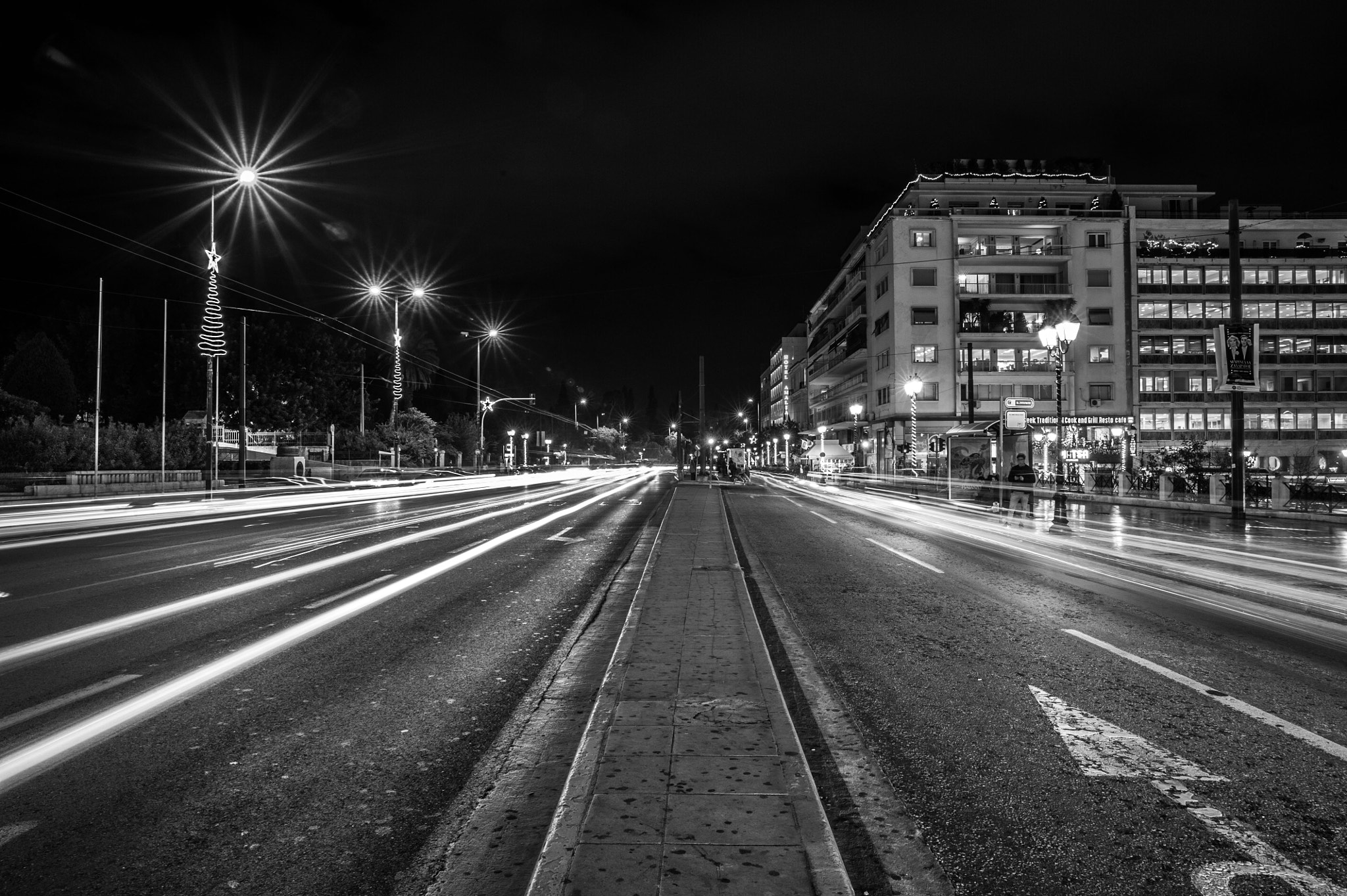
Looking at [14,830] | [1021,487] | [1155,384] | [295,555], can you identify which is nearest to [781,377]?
[1155,384]

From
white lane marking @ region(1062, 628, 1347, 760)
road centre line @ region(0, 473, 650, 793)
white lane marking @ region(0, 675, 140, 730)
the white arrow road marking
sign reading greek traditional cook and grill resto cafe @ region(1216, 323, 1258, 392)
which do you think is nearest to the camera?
the white arrow road marking

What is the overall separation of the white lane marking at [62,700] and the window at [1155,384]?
7384 centimetres

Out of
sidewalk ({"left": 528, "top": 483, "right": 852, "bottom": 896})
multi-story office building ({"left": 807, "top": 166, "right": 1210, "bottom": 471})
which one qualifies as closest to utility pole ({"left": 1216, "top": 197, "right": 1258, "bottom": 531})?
sidewalk ({"left": 528, "top": 483, "right": 852, "bottom": 896})

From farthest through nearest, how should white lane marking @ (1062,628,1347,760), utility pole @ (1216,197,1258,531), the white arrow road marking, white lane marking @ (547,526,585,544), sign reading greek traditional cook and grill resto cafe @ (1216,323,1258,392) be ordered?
utility pole @ (1216,197,1258,531) → sign reading greek traditional cook and grill resto cafe @ (1216,323,1258,392) → white lane marking @ (547,526,585,544) → white lane marking @ (1062,628,1347,760) → the white arrow road marking

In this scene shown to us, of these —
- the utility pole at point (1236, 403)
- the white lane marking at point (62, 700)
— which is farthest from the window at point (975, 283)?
the white lane marking at point (62, 700)

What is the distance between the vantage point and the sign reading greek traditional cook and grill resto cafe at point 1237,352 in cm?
2214

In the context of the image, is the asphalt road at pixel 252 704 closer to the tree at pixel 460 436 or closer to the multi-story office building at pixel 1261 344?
the tree at pixel 460 436

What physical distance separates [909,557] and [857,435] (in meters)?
66.8

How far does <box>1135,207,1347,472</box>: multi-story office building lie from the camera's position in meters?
65.1

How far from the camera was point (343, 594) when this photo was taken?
9.42m

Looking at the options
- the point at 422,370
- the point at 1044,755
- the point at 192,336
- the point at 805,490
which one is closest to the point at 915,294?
the point at 805,490

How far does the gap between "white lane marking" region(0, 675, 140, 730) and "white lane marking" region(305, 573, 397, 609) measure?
2.76 m

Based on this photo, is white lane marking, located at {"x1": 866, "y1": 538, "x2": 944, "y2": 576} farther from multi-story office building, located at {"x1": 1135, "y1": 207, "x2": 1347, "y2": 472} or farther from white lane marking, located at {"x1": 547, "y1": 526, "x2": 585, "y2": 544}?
multi-story office building, located at {"x1": 1135, "y1": 207, "x2": 1347, "y2": 472}

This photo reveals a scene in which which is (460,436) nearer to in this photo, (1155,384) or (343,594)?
(1155,384)
